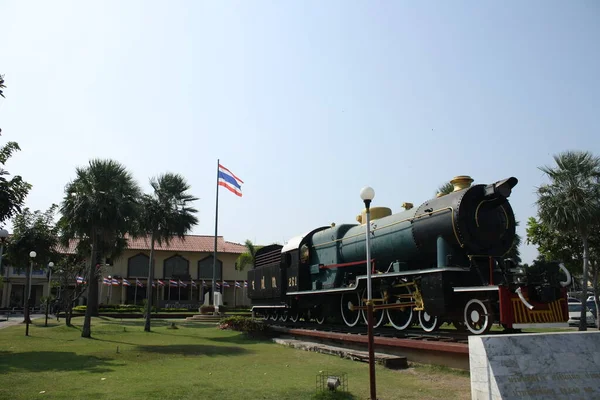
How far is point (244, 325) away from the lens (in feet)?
69.4

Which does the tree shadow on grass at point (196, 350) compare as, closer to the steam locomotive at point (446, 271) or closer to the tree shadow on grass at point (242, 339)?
the tree shadow on grass at point (242, 339)

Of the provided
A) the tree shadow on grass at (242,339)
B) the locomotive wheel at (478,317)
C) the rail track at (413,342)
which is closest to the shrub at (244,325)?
the tree shadow on grass at (242,339)

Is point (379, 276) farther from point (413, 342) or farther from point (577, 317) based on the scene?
point (577, 317)

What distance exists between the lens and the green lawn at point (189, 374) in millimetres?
8555

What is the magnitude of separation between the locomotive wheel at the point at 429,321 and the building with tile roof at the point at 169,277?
41144 millimetres

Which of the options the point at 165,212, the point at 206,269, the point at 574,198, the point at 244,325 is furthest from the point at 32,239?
the point at 574,198

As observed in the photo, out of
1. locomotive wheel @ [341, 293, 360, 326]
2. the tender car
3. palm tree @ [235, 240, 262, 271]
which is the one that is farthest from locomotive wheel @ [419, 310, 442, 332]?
palm tree @ [235, 240, 262, 271]

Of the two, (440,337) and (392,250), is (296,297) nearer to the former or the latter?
(392,250)

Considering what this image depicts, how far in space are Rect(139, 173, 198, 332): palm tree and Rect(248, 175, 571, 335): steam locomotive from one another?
34.0 feet

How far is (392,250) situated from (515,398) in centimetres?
800

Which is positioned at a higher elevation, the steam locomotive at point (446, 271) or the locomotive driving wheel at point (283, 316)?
the steam locomotive at point (446, 271)

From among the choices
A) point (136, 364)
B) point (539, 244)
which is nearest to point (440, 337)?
point (136, 364)

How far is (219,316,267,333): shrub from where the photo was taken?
19.8 m

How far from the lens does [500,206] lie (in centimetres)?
1223
